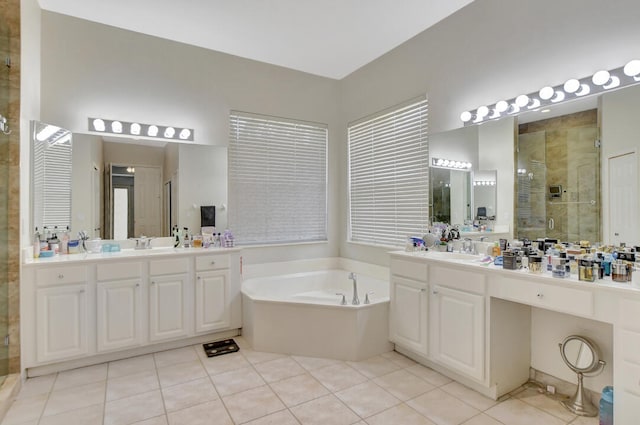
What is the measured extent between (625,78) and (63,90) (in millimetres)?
4406

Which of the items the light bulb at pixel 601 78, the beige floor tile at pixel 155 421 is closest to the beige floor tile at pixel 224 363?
the beige floor tile at pixel 155 421

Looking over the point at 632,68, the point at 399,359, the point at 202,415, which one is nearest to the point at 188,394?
the point at 202,415

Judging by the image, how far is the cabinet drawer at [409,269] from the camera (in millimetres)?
2727

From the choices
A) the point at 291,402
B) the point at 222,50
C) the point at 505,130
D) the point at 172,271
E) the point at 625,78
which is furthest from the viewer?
the point at 222,50

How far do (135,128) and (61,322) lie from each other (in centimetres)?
187

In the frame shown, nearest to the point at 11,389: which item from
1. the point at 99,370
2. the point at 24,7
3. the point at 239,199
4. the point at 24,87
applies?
the point at 99,370

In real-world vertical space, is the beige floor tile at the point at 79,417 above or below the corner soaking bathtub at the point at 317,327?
below

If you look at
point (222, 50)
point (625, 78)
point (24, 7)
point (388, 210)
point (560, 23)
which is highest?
point (222, 50)

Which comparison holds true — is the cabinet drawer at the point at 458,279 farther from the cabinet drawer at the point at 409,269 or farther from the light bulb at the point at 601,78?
the light bulb at the point at 601,78

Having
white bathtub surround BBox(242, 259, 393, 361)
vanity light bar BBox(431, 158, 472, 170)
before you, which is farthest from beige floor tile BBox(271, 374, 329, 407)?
vanity light bar BBox(431, 158, 472, 170)

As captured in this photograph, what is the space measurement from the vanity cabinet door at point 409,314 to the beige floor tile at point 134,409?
190cm

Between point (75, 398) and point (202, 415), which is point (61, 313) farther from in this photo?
point (202, 415)

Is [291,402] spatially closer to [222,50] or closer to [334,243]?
[334,243]

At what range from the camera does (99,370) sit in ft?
8.88
